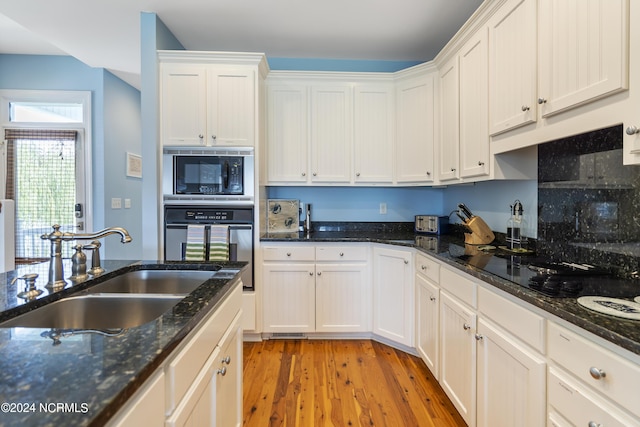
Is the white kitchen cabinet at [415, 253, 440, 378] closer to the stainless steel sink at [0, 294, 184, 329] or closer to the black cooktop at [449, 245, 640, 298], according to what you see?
the black cooktop at [449, 245, 640, 298]

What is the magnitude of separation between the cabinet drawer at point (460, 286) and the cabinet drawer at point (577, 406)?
49 cm

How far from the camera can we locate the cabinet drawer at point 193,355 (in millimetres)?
719

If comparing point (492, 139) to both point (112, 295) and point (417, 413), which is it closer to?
point (417, 413)

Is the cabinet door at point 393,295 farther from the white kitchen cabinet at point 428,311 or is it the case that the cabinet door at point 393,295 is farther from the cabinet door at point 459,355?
the cabinet door at point 459,355

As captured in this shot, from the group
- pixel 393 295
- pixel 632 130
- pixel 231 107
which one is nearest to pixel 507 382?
pixel 632 130

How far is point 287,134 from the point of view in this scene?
9.48ft

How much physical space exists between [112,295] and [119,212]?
3340 millimetres

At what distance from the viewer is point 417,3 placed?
232 centimetres

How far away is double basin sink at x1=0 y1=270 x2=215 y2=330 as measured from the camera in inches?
38.6

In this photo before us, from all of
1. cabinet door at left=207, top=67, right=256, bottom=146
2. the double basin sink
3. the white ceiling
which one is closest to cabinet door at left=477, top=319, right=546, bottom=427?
the double basin sink

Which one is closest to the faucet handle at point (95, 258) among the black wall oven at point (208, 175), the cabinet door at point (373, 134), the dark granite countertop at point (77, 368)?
the dark granite countertop at point (77, 368)

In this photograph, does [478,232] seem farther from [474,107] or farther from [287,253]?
[287,253]

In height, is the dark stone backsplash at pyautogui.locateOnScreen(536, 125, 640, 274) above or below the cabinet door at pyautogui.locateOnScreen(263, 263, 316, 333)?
above

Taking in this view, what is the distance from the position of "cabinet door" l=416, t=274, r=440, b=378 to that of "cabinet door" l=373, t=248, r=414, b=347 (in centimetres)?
11
